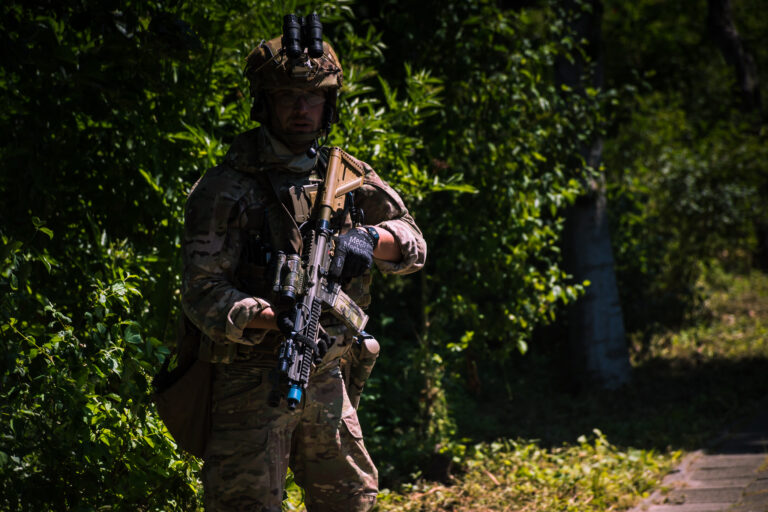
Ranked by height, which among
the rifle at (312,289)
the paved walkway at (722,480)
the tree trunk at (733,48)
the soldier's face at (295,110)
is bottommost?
the paved walkway at (722,480)

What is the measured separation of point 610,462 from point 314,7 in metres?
3.51

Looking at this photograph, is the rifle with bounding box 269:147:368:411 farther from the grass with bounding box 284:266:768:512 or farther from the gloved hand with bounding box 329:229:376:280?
the grass with bounding box 284:266:768:512

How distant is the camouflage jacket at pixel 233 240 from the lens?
2.71 m

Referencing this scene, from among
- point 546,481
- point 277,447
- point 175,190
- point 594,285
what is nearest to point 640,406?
point 594,285

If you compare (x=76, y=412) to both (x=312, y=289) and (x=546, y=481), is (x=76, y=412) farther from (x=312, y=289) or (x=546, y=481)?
(x=546, y=481)

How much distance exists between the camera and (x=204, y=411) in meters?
2.89

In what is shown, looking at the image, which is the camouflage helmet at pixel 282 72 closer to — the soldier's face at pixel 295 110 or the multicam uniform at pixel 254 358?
the soldier's face at pixel 295 110

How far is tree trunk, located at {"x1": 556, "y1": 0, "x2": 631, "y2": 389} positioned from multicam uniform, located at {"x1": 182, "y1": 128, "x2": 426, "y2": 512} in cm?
496

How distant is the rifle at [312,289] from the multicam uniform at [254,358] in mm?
86

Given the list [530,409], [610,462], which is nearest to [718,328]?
[530,409]

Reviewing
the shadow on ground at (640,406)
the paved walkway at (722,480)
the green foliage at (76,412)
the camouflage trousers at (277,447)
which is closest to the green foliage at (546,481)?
the paved walkway at (722,480)

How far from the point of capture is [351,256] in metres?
2.84

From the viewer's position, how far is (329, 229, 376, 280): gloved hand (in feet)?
9.26

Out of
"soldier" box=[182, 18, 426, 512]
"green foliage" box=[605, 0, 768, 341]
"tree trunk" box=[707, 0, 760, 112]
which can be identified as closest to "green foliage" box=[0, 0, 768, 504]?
"soldier" box=[182, 18, 426, 512]
